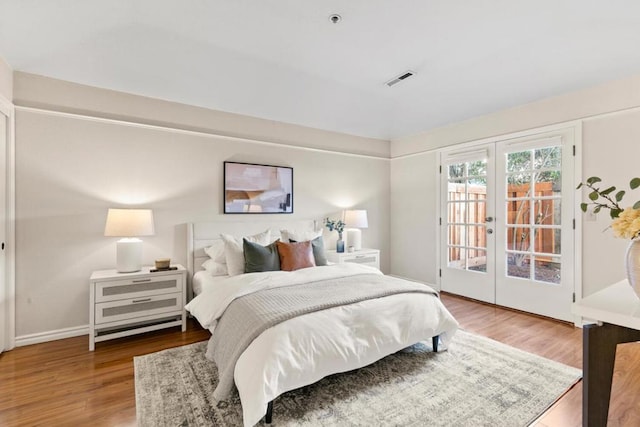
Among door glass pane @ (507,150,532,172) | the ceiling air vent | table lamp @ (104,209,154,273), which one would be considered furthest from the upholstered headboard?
door glass pane @ (507,150,532,172)

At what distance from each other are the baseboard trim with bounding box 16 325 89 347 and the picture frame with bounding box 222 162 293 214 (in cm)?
181

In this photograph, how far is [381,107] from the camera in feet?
13.3

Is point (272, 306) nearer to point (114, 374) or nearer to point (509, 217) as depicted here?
point (114, 374)

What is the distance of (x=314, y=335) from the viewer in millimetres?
1890

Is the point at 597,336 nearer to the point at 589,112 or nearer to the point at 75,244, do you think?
the point at 589,112

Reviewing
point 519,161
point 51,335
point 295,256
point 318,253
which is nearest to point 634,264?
point 295,256

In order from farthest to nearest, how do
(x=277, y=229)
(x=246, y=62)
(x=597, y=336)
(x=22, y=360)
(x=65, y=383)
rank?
(x=277, y=229), (x=246, y=62), (x=22, y=360), (x=65, y=383), (x=597, y=336)

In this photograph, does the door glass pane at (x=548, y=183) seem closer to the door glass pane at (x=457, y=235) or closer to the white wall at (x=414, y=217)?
the door glass pane at (x=457, y=235)

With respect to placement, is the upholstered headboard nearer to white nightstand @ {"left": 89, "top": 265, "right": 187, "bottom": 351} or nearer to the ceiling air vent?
white nightstand @ {"left": 89, "top": 265, "right": 187, "bottom": 351}

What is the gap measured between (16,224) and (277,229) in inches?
99.0

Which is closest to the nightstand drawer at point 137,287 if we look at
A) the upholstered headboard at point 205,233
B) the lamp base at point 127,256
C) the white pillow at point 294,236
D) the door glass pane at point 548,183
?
the lamp base at point 127,256

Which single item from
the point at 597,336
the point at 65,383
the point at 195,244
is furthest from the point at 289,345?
the point at 195,244

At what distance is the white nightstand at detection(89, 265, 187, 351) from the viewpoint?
2.70m

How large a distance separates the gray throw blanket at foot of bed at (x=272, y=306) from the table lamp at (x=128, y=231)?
1.25m
